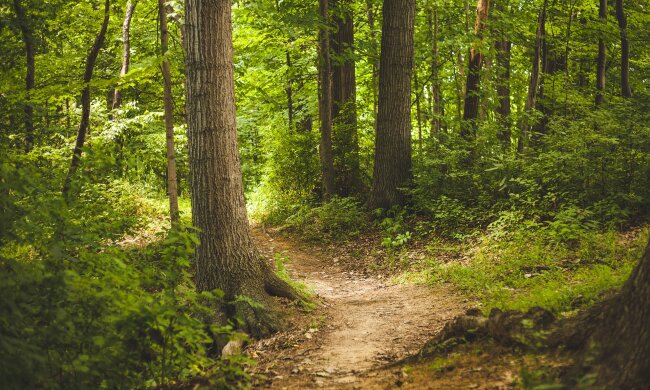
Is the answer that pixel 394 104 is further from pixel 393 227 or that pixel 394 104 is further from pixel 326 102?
pixel 393 227

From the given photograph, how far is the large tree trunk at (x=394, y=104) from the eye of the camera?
37.5 feet

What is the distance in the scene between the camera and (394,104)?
11539mm

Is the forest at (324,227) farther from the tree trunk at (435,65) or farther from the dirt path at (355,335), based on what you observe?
the tree trunk at (435,65)

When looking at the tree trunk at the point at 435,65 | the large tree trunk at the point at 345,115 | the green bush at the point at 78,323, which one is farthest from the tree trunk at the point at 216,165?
the tree trunk at the point at 435,65

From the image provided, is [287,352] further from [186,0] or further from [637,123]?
[637,123]

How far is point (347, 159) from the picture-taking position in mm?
14180

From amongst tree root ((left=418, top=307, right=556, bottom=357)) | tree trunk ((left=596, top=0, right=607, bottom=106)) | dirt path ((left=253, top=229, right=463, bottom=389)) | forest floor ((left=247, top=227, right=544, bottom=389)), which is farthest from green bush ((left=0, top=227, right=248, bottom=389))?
tree trunk ((left=596, top=0, right=607, bottom=106))

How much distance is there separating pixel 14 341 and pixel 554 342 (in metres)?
3.64

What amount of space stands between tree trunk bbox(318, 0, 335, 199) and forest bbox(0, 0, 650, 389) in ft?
0.26

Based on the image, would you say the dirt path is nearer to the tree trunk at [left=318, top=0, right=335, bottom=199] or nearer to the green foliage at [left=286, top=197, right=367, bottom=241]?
the green foliage at [left=286, top=197, right=367, bottom=241]

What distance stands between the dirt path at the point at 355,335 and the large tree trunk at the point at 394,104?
10.2 ft

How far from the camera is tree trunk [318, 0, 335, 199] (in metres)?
12.2

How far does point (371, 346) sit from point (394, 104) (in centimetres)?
722

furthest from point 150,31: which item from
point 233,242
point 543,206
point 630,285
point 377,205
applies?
point 630,285
